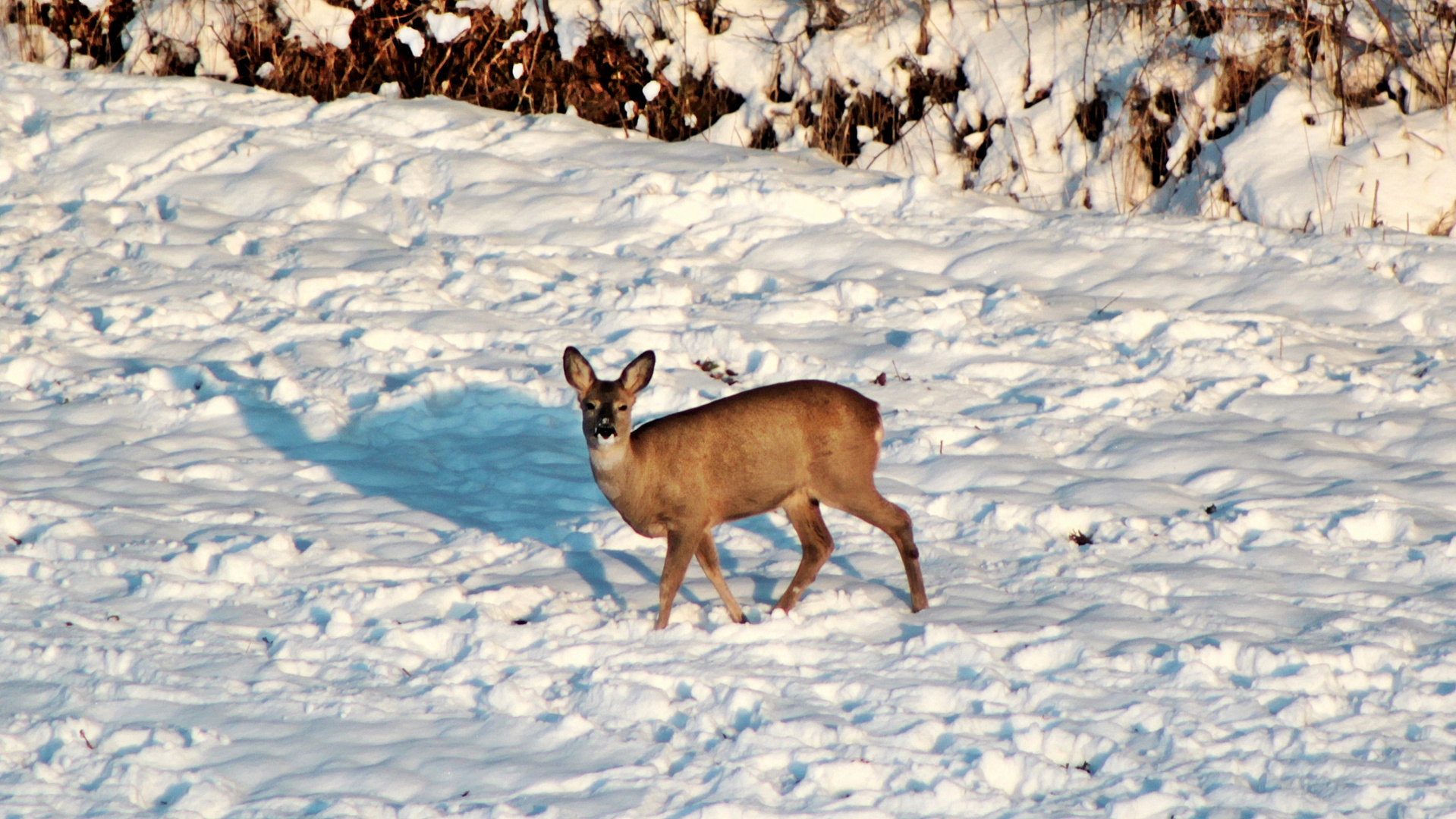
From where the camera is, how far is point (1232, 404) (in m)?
7.42

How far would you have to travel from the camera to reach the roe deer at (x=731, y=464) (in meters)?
5.21

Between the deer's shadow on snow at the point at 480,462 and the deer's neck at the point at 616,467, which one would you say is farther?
the deer's shadow on snow at the point at 480,462

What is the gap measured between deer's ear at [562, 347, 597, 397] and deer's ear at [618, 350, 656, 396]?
0.39 feet

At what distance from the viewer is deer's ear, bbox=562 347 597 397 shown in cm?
532

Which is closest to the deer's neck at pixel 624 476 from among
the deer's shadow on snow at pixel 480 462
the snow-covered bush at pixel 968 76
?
the deer's shadow on snow at pixel 480 462

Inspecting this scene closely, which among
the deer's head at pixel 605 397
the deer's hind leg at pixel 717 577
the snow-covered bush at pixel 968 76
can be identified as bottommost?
the deer's hind leg at pixel 717 577

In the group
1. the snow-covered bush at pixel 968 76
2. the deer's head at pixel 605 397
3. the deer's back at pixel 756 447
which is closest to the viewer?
the deer's head at pixel 605 397

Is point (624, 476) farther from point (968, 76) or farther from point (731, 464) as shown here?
point (968, 76)

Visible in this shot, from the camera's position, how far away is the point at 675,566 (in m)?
5.17

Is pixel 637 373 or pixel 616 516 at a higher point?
pixel 637 373

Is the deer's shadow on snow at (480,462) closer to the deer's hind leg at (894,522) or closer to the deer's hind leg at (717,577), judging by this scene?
the deer's hind leg at (717,577)

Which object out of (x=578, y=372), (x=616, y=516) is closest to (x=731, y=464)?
(x=578, y=372)

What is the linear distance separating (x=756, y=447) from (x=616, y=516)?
4.26ft

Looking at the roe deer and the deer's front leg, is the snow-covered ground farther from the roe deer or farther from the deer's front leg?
the roe deer
